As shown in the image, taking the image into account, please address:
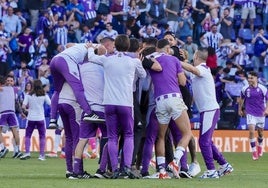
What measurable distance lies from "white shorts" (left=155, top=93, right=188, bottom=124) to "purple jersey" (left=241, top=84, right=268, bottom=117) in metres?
12.0

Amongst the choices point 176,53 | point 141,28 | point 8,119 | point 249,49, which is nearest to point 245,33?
point 249,49

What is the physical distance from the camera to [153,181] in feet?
61.0

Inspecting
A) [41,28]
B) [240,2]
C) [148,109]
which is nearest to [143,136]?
[148,109]

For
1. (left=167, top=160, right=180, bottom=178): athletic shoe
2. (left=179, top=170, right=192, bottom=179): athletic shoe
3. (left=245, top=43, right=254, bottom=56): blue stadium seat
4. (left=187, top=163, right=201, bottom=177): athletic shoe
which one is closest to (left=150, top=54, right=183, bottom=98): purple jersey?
(left=167, top=160, right=180, bottom=178): athletic shoe

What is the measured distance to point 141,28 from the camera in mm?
41875

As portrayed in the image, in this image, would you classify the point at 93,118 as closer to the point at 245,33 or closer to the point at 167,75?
the point at 167,75

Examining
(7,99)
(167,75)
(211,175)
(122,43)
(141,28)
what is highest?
(122,43)

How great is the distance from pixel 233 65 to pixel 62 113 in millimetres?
23096

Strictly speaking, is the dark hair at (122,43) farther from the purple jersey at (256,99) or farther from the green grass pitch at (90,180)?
the purple jersey at (256,99)

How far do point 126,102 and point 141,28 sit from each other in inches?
905

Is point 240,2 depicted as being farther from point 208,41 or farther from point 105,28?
point 105,28

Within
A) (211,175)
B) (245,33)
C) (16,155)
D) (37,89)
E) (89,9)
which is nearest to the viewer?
(211,175)

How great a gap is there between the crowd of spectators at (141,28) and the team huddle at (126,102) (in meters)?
18.3

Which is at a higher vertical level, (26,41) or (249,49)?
(26,41)
